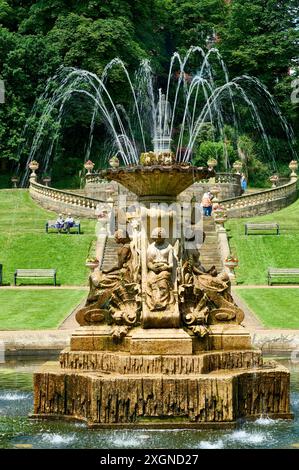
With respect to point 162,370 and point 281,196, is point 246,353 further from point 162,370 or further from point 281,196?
point 281,196

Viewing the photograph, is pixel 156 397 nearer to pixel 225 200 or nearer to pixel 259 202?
pixel 225 200

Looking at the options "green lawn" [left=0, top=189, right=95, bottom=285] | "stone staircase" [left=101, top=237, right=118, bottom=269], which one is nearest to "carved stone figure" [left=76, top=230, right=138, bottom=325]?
"green lawn" [left=0, top=189, right=95, bottom=285]

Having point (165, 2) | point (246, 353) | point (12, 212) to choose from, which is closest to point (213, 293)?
point (246, 353)

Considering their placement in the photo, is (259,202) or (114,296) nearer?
(114,296)

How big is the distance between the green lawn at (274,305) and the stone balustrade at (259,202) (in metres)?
18.4

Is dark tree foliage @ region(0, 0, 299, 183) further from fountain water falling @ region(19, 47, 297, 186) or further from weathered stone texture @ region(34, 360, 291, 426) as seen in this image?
weathered stone texture @ region(34, 360, 291, 426)

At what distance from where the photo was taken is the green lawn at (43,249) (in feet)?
119

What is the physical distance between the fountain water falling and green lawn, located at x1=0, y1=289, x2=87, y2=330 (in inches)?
1156

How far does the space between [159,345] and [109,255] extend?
2177cm

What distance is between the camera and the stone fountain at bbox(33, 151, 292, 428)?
14227mm

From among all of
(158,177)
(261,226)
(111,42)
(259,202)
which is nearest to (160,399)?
(158,177)

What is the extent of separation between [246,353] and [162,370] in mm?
1641

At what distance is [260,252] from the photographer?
38656 millimetres

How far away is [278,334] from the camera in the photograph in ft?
75.6
